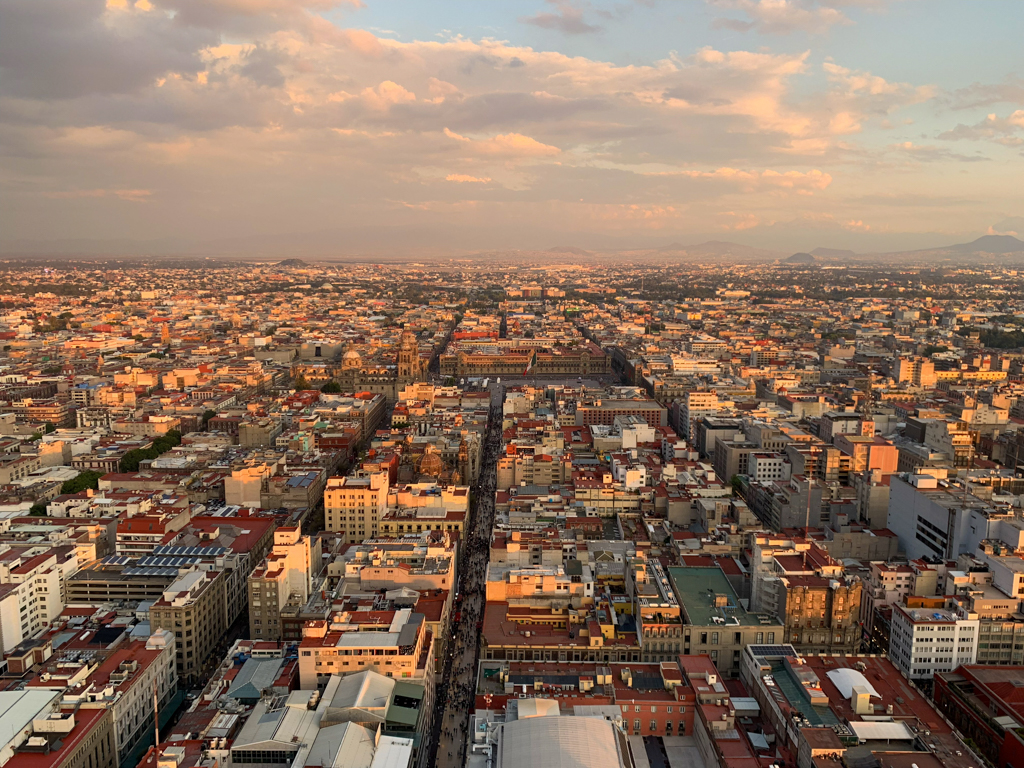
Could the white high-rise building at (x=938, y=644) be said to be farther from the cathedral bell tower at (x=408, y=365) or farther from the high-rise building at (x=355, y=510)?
the cathedral bell tower at (x=408, y=365)

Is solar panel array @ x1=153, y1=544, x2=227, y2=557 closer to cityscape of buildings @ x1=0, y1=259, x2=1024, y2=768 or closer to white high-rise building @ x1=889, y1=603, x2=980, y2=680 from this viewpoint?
cityscape of buildings @ x1=0, y1=259, x2=1024, y2=768

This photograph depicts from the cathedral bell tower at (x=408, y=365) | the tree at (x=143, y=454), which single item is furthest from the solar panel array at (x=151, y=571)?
the cathedral bell tower at (x=408, y=365)

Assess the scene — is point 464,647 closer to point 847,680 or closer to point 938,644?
point 847,680

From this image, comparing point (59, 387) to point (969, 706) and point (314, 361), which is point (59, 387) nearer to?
point (314, 361)

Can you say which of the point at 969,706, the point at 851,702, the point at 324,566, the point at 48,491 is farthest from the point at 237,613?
the point at 969,706

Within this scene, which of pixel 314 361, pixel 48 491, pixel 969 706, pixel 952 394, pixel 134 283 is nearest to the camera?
pixel 969 706

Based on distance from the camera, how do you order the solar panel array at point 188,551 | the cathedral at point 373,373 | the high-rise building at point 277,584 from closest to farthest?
the high-rise building at point 277,584
the solar panel array at point 188,551
the cathedral at point 373,373
